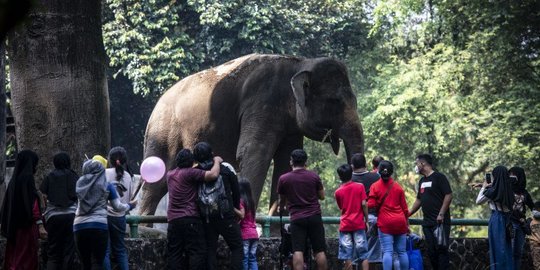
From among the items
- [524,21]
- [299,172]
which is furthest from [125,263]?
[524,21]

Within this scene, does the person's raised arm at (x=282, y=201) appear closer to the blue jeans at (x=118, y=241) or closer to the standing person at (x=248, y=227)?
the standing person at (x=248, y=227)

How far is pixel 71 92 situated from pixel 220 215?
2.50 metres

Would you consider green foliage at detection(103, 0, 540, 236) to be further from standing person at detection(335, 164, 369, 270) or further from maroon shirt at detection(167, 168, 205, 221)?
maroon shirt at detection(167, 168, 205, 221)

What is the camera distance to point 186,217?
984 centimetres

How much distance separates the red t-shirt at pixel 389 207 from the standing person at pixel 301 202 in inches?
41.7

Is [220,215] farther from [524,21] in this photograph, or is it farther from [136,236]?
[524,21]

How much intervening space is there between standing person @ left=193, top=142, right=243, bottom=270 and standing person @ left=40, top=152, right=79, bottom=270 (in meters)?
1.37

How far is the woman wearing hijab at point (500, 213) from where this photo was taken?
40.8 ft

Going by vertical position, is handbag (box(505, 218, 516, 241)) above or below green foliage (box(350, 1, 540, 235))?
below

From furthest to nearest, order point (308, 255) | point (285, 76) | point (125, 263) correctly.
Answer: point (285, 76), point (308, 255), point (125, 263)

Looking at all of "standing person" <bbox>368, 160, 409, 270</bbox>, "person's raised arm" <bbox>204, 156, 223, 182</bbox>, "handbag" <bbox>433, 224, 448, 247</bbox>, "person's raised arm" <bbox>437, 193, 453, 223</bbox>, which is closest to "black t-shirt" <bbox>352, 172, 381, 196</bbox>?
"standing person" <bbox>368, 160, 409, 270</bbox>

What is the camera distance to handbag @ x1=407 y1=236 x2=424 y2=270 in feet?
40.0

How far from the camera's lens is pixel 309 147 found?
36531 millimetres

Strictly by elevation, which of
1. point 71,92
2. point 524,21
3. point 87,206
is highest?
point 524,21
